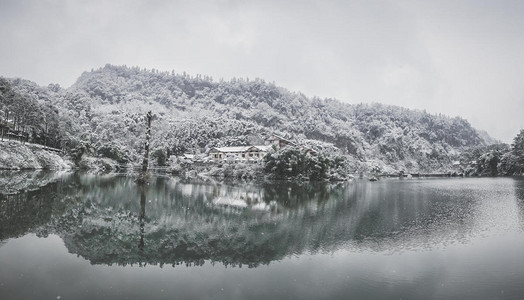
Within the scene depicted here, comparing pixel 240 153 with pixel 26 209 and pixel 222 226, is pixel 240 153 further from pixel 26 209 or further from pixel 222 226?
pixel 222 226

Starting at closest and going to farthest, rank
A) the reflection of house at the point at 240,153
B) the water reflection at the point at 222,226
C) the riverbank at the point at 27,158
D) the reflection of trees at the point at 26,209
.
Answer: the water reflection at the point at 222,226, the reflection of trees at the point at 26,209, the riverbank at the point at 27,158, the reflection of house at the point at 240,153

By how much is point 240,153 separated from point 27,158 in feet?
178

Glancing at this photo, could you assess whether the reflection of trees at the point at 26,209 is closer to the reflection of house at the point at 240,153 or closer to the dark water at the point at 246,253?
the dark water at the point at 246,253

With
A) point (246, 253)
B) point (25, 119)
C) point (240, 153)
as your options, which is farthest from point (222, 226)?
point (240, 153)

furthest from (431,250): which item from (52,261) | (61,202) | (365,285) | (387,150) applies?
(387,150)

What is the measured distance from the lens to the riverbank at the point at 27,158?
6315 centimetres

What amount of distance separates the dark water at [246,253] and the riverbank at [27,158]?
43.1 metres

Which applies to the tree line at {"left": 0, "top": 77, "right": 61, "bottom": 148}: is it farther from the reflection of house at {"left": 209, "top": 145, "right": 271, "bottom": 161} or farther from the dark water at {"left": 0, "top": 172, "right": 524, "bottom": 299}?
the dark water at {"left": 0, "top": 172, "right": 524, "bottom": 299}

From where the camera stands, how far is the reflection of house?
331 feet

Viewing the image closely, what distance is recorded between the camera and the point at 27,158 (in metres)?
68.8

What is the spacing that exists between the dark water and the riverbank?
141 feet

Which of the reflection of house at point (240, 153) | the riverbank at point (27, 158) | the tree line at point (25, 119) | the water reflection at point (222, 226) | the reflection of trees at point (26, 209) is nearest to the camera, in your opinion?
the water reflection at point (222, 226)

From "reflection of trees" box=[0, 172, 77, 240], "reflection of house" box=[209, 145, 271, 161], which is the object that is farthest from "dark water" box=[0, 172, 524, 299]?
"reflection of house" box=[209, 145, 271, 161]

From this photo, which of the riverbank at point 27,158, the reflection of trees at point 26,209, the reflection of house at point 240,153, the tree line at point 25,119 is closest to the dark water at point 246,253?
the reflection of trees at point 26,209
